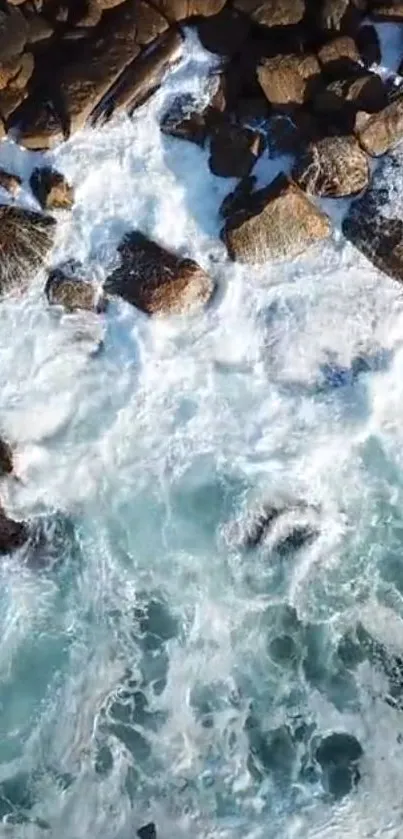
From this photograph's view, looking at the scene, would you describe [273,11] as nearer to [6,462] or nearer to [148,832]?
[6,462]

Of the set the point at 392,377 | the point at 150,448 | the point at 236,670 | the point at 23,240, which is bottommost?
the point at 236,670

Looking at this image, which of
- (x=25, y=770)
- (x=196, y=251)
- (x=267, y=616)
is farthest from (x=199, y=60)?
Answer: (x=25, y=770)

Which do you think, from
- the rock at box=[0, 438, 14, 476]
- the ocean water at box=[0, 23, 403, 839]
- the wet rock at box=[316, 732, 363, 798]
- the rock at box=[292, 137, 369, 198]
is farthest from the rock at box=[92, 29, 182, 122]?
the wet rock at box=[316, 732, 363, 798]

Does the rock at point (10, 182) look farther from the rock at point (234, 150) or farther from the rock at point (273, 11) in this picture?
the rock at point (273, 11)

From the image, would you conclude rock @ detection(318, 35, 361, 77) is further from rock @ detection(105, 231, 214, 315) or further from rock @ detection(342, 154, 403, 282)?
rock @ detection(105, 231, 214, 315)

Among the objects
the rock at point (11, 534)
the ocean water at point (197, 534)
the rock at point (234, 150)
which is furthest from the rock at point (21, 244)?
the rock at point (11, 534)

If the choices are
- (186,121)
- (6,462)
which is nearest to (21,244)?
(186,121)

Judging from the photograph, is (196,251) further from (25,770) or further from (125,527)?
(25,770)
